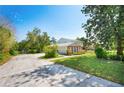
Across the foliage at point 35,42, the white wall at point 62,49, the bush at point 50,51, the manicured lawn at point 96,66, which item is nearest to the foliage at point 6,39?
the foliage at point 35,42

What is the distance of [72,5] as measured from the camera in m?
4.07

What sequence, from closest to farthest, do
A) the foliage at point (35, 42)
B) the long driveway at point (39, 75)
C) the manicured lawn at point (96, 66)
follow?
the long driveway at point (39, 75) → the manicured lawn at point (96, 66) → the foliage at point (35, 42)

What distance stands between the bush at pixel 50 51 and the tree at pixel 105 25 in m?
0.70

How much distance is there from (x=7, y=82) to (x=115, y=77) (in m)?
1.87

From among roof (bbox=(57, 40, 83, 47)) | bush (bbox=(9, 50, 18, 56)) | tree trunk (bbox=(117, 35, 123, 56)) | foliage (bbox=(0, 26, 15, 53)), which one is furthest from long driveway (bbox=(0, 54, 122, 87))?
tree trunk (bbox=(117, 35, 123, 56))

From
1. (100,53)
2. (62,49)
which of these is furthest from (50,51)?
(100,53)

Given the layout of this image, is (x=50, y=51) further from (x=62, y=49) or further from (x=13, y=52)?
(x=13, y=52)

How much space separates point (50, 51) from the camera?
170 inches

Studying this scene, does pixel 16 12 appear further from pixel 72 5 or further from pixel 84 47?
pixel 84 47

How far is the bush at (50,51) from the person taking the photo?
430cm

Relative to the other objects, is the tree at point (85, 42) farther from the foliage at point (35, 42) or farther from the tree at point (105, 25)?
the foliage at point (35, 42)

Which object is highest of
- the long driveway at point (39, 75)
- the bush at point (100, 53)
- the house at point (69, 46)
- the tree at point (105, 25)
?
the tree at point (105, 25)

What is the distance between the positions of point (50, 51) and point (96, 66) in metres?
0.94
